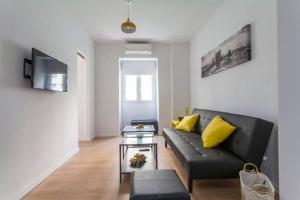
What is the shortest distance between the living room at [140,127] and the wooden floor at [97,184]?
0.01 meters

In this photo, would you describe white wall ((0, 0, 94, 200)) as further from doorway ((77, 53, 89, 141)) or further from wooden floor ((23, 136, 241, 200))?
doorway ((77, 53, 89, 141))

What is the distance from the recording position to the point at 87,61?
15.7 feet

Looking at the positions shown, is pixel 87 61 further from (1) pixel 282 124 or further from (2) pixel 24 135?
(1) pixel 282 124

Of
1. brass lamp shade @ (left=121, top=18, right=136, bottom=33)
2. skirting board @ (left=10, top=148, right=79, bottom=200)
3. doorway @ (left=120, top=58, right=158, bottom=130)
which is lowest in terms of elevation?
skirting board @ (left=10, top=148, right=79, bottom=200)

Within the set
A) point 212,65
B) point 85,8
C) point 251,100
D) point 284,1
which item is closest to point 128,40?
point 85,8

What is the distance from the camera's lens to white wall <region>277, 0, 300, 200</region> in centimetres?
132

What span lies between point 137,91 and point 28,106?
4.34 m

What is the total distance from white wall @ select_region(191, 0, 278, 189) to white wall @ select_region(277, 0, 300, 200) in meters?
0.69

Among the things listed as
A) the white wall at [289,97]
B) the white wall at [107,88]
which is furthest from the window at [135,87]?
the white wall at [289,97]

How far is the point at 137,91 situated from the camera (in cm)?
641

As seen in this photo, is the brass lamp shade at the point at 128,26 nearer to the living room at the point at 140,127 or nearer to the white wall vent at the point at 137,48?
the living room at the point at 140,127

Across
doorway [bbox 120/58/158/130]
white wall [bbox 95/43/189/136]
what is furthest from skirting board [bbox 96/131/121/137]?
doorway [bbox 120/58/158/130]

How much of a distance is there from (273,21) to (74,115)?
11.5ft

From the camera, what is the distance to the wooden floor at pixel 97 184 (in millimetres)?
2029
